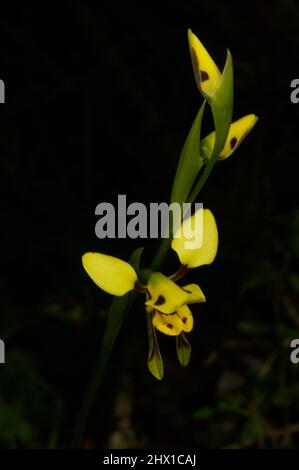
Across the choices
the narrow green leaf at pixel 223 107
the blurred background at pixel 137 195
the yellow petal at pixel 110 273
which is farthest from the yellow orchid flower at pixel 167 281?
the blurred background at pixel 137 195

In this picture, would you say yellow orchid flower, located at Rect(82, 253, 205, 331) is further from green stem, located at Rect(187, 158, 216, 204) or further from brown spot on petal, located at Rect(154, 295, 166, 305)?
green stem, located at Rect(187, 158, 216, 204)

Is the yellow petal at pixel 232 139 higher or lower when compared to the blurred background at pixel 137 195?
lower

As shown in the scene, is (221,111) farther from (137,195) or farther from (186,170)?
(137,195)

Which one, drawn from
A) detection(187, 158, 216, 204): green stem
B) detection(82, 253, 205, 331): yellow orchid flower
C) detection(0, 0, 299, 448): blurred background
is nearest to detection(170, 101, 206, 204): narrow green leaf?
detection(187, 158, 216, 204): green stem

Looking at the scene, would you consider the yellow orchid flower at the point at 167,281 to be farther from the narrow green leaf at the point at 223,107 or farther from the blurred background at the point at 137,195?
the blurred background at the point at 137,195

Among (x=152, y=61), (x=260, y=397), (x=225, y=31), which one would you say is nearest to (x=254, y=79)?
(x=225, y=31)

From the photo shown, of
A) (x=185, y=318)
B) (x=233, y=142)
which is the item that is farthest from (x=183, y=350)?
(x=233, y=142)
